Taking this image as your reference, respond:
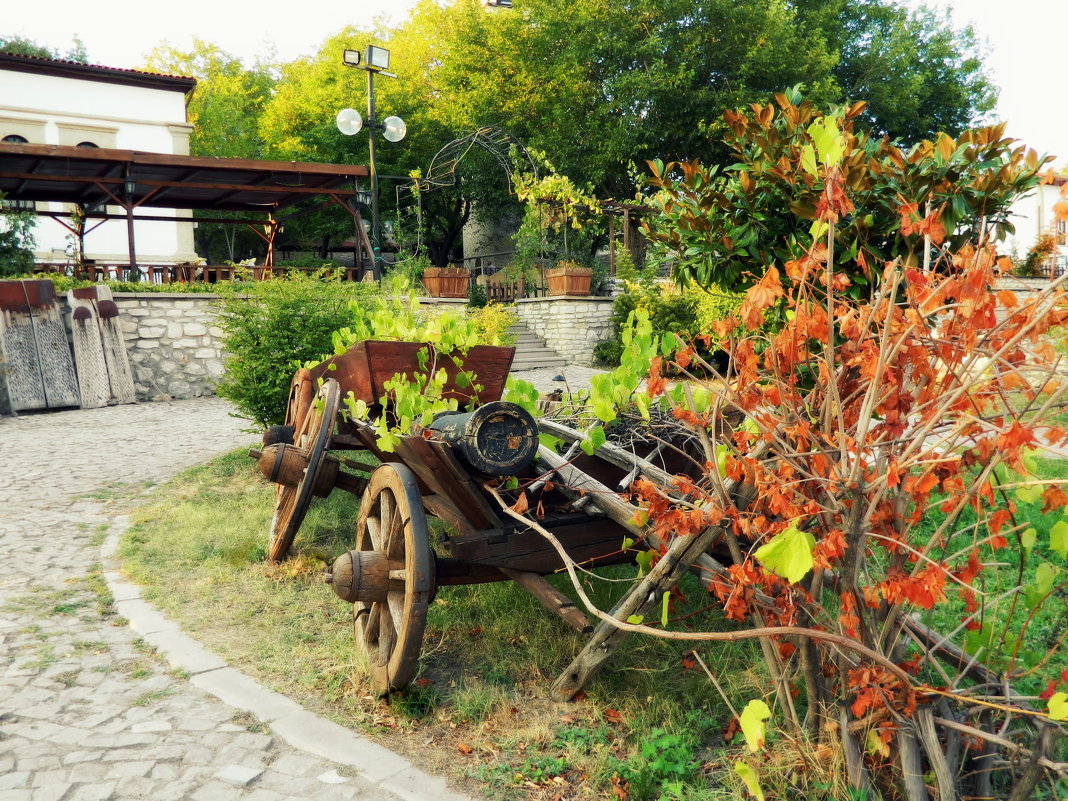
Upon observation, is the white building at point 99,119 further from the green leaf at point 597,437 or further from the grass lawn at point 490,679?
the green leaf at point 597,437

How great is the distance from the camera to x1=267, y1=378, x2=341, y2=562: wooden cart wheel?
4109 mm

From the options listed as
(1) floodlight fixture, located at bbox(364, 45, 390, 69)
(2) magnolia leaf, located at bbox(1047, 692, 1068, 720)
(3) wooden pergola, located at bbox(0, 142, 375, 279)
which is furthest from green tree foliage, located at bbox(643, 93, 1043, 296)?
Answer: (3) wooden pergola, located at bbox(0, 142, 375, 279)

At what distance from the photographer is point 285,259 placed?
31.5 metres

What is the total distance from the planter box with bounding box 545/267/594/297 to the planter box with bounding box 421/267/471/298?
2170 millimetres

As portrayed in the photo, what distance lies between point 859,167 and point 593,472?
1.48 m

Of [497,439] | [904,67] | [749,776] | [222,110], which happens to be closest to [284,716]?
[497,439]

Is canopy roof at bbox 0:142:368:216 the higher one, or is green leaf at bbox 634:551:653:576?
canopy roof at bbox 0:142:368:216

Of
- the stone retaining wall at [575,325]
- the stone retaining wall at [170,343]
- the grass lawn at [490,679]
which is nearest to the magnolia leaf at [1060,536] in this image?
the grass lawn at [490,679]

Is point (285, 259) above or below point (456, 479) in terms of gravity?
above

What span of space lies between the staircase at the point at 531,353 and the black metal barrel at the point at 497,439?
42.0ft

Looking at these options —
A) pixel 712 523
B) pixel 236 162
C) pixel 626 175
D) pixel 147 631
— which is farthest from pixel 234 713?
pixel 626 175

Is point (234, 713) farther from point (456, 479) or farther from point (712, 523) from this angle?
point (712, 523)

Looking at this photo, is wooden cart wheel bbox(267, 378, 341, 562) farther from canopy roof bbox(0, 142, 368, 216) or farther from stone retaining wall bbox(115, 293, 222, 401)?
canopy roof bbox(0, 142, 368, 216)

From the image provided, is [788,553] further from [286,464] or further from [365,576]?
[286,464]
